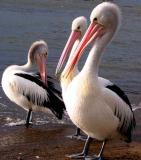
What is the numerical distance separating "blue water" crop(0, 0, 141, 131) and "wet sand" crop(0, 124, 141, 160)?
645mm

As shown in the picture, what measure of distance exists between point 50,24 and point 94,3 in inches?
501

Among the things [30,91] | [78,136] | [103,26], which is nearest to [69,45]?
[78,136]

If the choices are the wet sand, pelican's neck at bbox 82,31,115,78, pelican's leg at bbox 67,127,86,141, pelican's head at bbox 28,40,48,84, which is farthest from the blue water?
pelican's neck at bbox 82,31,115,78

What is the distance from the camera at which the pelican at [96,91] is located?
20.3 feet

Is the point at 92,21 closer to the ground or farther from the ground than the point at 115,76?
farther from the ground

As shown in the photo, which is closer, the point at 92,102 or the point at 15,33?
the point at 92,102

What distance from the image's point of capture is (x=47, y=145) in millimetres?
7738

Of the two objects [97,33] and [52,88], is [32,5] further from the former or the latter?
[97,33]

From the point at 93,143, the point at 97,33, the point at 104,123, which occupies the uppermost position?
the point at 97,33

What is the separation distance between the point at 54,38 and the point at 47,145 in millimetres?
12320

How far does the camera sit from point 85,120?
627 cm

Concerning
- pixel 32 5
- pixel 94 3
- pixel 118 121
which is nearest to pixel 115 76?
pixel 118 121

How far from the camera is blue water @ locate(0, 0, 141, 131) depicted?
12660 millimetres

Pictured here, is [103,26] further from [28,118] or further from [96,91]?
[28,118]
